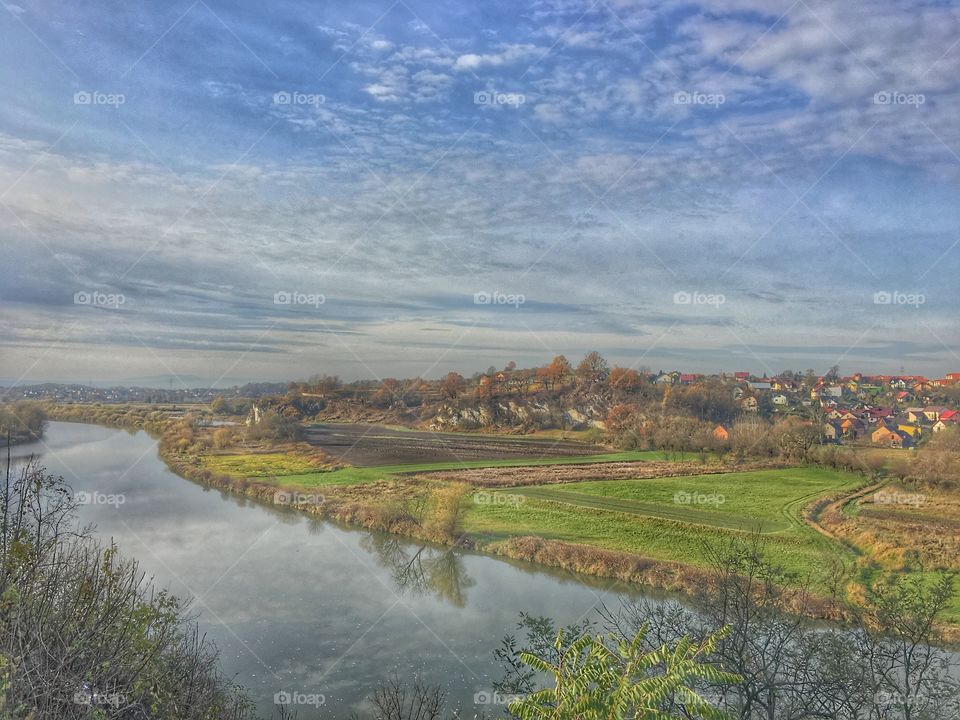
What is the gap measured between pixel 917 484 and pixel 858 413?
16.9 ft

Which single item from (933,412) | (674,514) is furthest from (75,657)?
(933,412)

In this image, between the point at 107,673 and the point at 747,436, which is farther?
→ the point at 747,436

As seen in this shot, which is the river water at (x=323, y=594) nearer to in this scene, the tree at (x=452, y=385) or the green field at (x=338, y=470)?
the green field at (x=338, y=470)

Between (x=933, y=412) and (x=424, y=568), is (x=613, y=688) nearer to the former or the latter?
(x=424, y=568)

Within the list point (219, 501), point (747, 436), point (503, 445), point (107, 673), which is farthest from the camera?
point (503, 445)

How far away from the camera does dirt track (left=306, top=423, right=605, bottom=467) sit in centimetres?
3531

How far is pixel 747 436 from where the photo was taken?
3216 centimetres

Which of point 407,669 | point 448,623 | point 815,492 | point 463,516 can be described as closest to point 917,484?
point 815,492

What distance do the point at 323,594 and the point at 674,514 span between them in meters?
14.9

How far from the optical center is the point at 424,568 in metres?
20.0

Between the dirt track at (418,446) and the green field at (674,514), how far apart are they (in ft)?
24.0

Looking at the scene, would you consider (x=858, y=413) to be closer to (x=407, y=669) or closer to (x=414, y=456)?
(x=414, y=456)

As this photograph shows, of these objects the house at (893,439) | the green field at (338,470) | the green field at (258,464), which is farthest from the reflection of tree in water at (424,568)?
the house at (893,439)

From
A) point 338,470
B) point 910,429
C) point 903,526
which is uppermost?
point 910,429
